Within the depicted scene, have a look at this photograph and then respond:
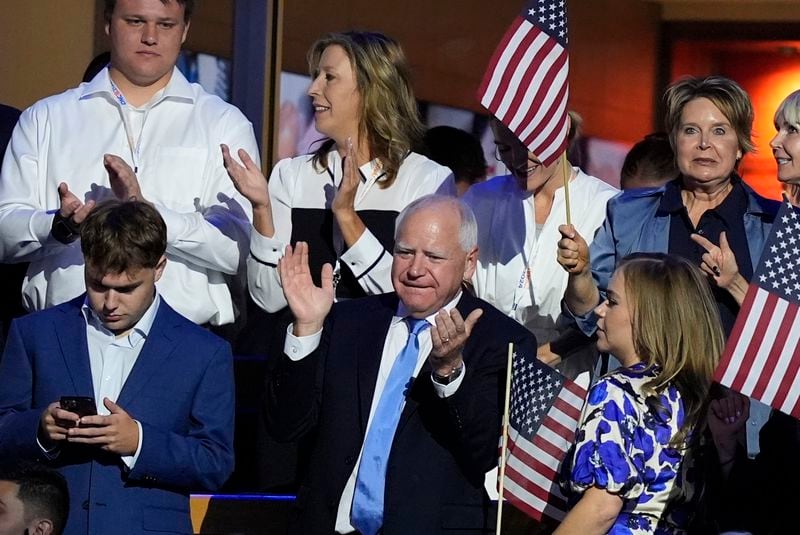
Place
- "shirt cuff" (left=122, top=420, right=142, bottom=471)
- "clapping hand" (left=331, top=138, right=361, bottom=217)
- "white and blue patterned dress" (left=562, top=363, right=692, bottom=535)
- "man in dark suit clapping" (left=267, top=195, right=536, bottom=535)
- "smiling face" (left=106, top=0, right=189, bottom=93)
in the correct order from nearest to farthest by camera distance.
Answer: "white and blue patterned dress" (left=562, top=363, right=692, bottom=535), "shirt cuff" (left=122, top=420, right=142, bottom=471), "man in dark suit clapping" (left=267, top=195, right=536, bottom=535), "clapping hand" (left=331, top=138, right=361, bottom=217), "smiling face" (left=106, top=0, right=189, bottom=93)

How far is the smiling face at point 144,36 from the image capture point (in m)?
5.82

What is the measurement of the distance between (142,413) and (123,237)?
0.54 m

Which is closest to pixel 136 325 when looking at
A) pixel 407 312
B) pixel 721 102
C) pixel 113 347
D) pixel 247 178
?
pixel 113 347

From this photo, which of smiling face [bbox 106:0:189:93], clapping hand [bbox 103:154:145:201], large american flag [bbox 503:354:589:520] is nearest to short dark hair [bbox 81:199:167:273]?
clapping hand [bbox 103:154:145:201]

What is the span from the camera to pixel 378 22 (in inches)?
352

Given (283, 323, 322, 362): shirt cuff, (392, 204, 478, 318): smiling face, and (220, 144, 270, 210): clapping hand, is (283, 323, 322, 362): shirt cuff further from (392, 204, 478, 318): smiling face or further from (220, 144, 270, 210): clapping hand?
(220, 144, 270, 210): clapping hand

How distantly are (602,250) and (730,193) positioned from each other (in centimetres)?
48

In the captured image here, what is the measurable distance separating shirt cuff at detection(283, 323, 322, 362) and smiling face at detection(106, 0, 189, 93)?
4.17 ft

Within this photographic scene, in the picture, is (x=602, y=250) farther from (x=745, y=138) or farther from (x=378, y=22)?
(x=378, y=22)

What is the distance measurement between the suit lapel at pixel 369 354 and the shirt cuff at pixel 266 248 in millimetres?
543

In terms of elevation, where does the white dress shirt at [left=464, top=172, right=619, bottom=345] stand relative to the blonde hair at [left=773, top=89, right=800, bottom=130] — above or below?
below

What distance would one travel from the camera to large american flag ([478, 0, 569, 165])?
5738 mm

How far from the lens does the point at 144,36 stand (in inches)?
229

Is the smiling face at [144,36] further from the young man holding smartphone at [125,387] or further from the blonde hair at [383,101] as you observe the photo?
the young man holding smartphone at [125,387]
